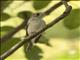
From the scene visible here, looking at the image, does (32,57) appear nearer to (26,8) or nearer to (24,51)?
(24,51)

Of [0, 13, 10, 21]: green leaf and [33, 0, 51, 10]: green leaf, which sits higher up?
[33, 0, 51, 10]: green leaf

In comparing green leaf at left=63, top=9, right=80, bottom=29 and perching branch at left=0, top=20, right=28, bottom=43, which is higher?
green leaf at left=63, top=9, right=80, bottom=29

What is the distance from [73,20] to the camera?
776 mm

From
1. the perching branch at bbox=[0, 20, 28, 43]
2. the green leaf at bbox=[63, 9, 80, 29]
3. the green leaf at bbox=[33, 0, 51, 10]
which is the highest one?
the green leaf at bbox=[33, 0, 51, 10]

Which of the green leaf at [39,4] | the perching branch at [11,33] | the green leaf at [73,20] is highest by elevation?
the green leaf at [39,4]

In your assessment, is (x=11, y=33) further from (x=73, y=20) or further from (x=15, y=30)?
(x=73, y=20)

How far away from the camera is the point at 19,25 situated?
783 mm

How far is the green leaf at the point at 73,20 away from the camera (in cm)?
75

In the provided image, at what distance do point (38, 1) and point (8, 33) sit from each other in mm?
99

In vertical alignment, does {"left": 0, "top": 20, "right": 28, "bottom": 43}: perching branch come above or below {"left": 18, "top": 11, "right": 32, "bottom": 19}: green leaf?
below

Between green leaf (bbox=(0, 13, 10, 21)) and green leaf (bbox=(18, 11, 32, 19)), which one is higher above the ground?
green leaf (bbox=(0, 13, 10, 21))

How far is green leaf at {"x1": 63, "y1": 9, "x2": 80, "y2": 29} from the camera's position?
0.75 metres

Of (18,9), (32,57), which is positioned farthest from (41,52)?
(18,9)

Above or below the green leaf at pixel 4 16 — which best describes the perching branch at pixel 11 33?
below
